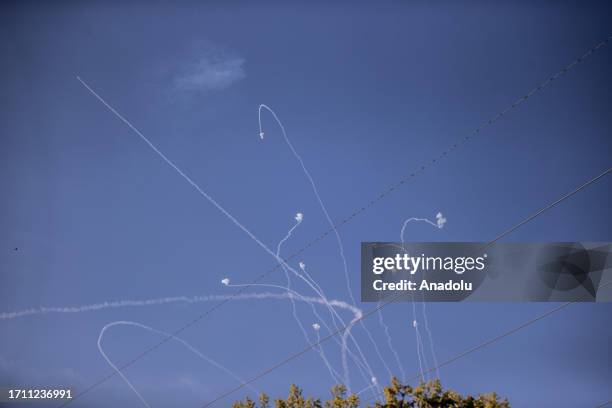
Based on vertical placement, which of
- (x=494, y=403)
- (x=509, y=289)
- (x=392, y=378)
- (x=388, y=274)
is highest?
(x=388, y=274)

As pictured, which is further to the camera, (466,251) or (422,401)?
(466,251)

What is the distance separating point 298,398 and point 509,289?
13705mm

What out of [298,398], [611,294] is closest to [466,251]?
[611,294]

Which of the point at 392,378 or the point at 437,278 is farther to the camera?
the point at 437,278

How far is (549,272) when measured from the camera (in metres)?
38.4

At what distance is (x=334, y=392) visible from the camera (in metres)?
36.3

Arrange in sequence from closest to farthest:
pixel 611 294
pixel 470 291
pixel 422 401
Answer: pixel 422 401 → pixel 470 291 → pixel 611 294

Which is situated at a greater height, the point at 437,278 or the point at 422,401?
the point at 437,278

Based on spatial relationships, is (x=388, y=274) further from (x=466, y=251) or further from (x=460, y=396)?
(x=460, y=396)

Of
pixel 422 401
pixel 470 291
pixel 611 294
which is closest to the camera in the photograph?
pixel 422 401

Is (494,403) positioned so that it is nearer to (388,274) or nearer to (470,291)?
(470,291)

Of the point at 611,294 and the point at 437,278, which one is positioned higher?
the point at 437,278

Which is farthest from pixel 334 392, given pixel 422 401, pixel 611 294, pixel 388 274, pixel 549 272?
pixel 611 294

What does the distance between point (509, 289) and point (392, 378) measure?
28.8 ft
